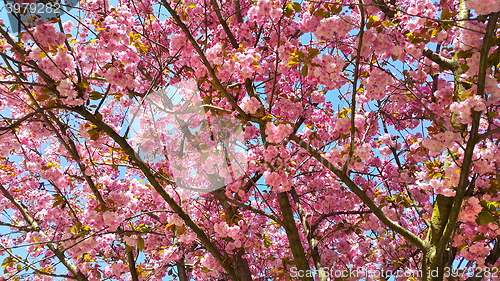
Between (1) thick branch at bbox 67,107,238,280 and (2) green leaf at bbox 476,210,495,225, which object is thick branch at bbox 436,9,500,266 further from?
(1) thick branch at bbox 67,107,238,280

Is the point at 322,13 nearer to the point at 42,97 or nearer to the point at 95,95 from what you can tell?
the point at 95,95

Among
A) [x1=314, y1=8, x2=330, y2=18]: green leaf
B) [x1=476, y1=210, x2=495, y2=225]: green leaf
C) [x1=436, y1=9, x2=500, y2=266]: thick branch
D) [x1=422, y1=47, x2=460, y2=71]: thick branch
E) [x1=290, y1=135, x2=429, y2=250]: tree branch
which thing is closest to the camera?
[x1=436, y1=9, x2=500, y2=266]: thick branch

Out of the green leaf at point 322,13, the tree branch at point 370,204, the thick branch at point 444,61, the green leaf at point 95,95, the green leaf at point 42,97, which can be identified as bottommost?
the tree branch at point 370,204

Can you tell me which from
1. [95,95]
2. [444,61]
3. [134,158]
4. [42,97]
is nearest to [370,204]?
[444,61]

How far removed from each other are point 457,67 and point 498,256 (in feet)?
8.01

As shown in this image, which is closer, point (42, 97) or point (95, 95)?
point (42, 97)

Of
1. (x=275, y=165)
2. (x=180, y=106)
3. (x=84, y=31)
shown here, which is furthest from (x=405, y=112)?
(x=84, y=31)

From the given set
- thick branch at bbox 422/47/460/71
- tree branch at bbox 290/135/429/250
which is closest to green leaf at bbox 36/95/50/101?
tree branch at bbox 290/135/429/250

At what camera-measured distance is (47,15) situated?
2.94 m

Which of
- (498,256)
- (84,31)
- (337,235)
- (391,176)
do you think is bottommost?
(498,256)

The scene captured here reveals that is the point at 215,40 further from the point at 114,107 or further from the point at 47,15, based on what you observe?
the point at 114,107

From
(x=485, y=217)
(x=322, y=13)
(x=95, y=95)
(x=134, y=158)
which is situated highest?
(x=322, y=13)

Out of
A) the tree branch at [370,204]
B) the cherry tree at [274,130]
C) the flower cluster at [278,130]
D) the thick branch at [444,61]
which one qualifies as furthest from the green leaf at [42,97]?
the thick branch at [444,61]

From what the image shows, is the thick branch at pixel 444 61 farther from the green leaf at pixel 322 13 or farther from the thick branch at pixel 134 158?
the thick branch at pixel 134 158
